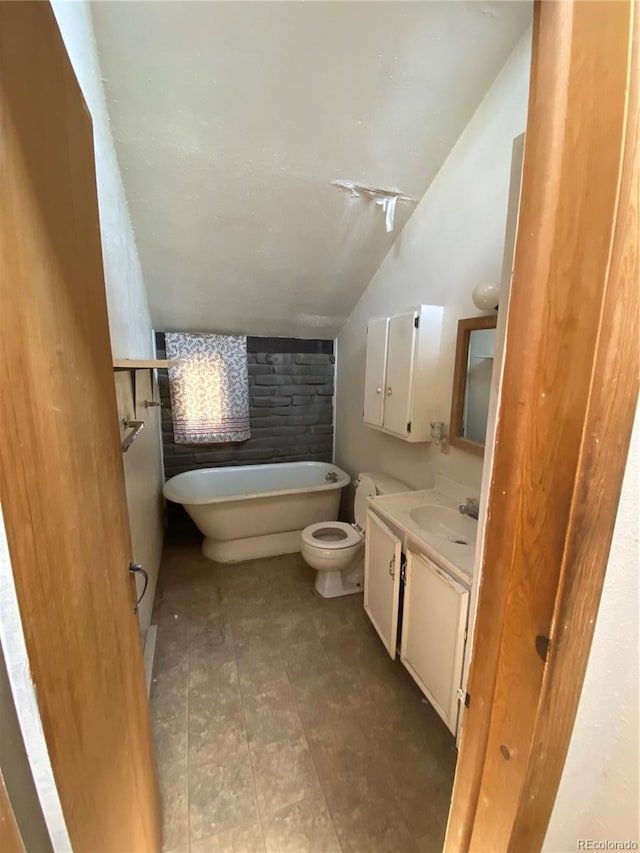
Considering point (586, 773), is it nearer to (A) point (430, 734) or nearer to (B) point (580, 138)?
(B) point (580, 138)

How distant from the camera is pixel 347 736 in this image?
5.04ft

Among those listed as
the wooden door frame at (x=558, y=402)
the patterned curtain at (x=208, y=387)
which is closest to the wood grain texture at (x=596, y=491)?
the wooden door frame at (x=558, y=402)

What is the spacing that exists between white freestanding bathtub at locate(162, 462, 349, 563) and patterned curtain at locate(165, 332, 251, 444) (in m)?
0.38

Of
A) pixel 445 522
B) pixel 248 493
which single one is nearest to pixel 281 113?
pixel 445 522

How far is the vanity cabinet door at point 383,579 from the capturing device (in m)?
1.75

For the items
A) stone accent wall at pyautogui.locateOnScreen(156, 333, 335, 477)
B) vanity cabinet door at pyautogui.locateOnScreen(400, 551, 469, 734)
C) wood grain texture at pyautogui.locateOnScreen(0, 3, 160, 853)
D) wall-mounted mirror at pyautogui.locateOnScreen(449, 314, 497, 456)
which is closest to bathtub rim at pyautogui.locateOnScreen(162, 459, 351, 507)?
stone accent wall at pyautogui.locateOnScreen(156, 333, 335, 477)

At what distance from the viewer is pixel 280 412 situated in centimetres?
361

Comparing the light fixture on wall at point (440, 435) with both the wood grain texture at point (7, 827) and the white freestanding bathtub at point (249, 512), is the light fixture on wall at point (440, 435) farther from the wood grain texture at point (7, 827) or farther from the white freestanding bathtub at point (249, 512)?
the wood grain texture at point (7, 827)

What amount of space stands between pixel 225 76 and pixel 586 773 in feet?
7.52

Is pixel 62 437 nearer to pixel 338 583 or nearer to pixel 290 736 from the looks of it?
pixel 290 736

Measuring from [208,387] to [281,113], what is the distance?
2.16 m

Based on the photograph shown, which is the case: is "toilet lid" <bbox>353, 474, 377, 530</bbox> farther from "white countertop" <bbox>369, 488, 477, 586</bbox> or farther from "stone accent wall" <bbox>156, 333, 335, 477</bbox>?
"stone accent wall" <bbox>156, 333, 335, 477</bbox>


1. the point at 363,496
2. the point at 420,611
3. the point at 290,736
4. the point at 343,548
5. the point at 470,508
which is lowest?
the point at 290,736

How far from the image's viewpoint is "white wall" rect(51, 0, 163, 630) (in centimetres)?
116
